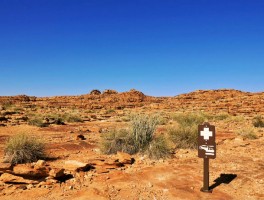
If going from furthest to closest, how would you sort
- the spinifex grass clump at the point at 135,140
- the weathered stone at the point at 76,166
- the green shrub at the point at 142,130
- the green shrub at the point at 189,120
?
the green shrub at the point at 189,120 → the green shrub at the point at 142,130 → the spinifex grass clump at the point at 135,140 → the weathered stone at the point at 76,166

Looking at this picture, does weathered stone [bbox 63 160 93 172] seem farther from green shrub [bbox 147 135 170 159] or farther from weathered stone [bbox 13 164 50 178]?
green shrub [bbox 147 135 170 159]

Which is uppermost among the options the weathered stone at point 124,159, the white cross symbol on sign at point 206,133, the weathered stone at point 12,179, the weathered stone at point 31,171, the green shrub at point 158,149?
the white cross symbol on sign at point 206,133

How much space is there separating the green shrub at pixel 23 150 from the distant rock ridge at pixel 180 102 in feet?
117

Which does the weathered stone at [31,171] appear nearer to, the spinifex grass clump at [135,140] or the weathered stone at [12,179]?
the weathered stone at [12,179]

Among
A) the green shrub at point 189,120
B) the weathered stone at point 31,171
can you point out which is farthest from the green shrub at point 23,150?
the green shrub at point 189,120

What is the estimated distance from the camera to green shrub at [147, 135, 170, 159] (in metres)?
9.72

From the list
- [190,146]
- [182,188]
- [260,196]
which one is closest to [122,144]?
[190,146]

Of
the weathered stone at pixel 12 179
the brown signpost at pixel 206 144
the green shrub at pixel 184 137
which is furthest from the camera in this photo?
the green shrub at pixel 184 137

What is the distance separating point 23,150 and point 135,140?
3641 millimetres

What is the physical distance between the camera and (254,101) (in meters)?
50.3

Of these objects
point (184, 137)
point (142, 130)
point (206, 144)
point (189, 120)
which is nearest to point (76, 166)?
point (206, 144)

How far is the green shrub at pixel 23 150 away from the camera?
29.8ft

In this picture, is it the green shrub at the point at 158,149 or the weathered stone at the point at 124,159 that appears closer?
the weathered stone at the point at 124,159

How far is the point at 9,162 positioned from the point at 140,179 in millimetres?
3948
